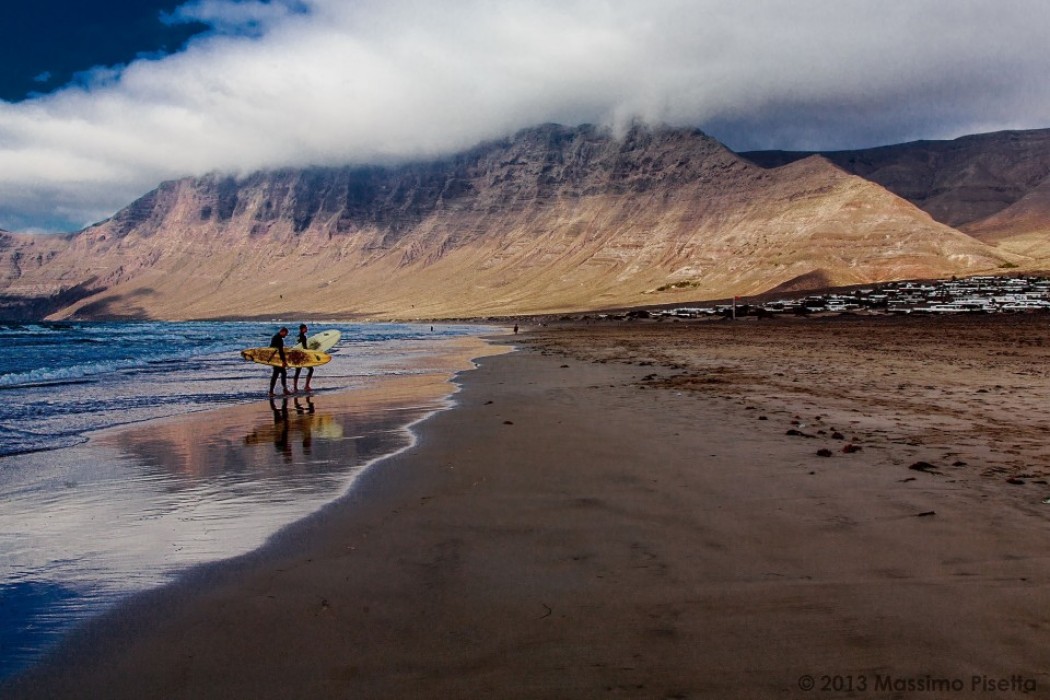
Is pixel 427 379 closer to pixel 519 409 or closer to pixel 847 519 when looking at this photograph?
pixel 519 409

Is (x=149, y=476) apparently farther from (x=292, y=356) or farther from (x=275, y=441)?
(x=292, y=356)

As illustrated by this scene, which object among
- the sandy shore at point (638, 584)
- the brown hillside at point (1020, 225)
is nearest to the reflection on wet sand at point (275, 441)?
the sandy shore at point (638, 584)

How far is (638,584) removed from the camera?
4.39m

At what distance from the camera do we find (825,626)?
371 centimetres

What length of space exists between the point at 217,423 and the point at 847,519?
11537 millimetres

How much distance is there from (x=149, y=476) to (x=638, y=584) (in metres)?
6.74

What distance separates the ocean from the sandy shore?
1.58 ft

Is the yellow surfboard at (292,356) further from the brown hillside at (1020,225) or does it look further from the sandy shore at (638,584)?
the brown hillside at (1020,225)

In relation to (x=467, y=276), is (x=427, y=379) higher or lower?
lower

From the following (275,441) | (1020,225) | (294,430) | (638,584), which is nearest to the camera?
(638,584)

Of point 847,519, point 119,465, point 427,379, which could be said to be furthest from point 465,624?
point 427,379

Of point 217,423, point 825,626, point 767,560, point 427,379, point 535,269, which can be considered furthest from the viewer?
point 535,269

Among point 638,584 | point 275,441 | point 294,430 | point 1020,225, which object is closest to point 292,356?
point 294,430

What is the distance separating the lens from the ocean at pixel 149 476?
A: 15.6 ft
